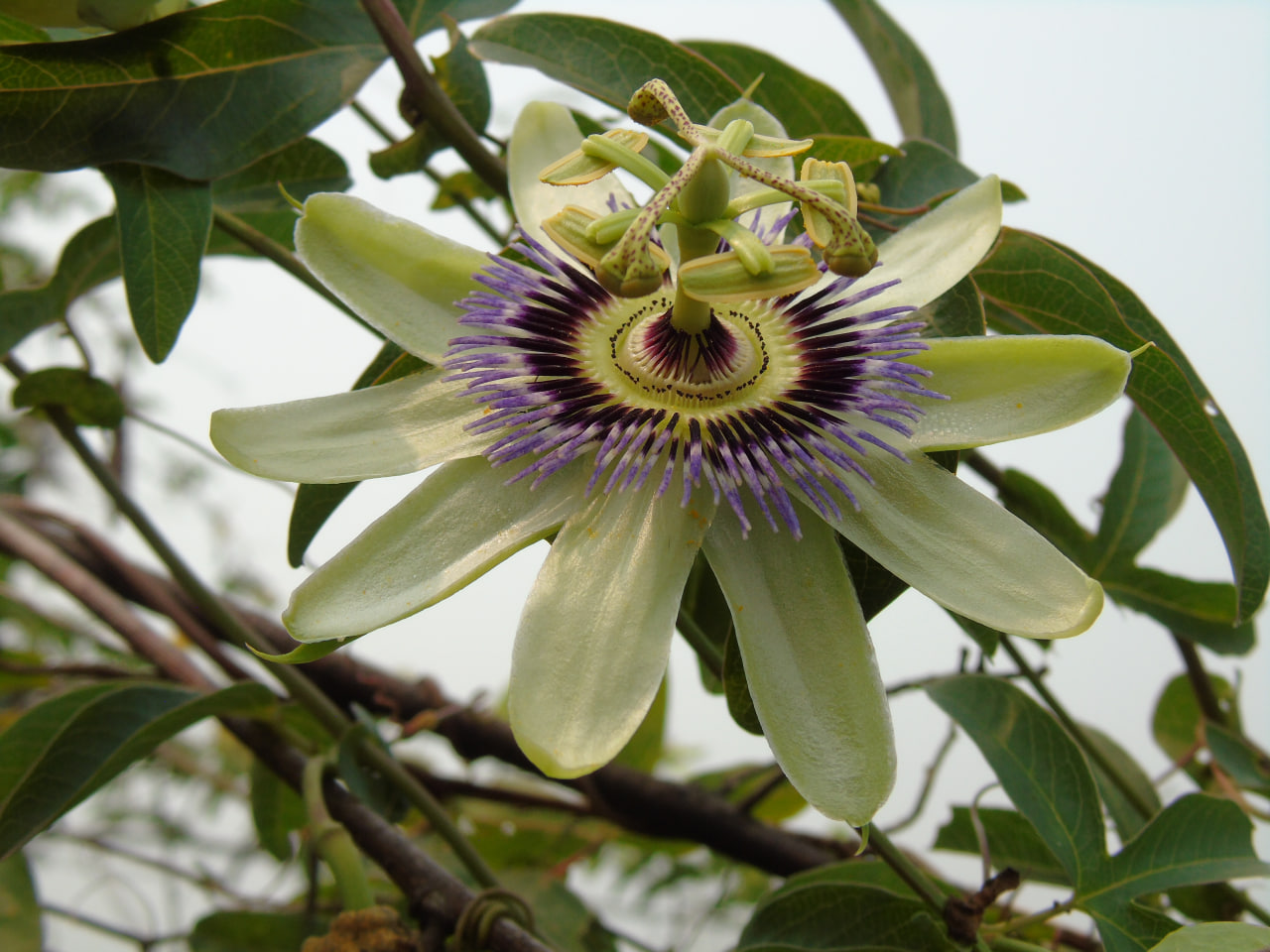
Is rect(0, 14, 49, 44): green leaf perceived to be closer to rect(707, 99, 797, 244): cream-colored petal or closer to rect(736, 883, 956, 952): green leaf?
rect(707, 99, 797, 244): cream-colored petal

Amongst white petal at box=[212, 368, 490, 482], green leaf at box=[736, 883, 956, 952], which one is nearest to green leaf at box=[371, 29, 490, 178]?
white petal at box=[212, 368, 490, 482]

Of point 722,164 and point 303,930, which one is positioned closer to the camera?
point 722,164

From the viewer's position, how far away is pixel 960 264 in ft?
2.83

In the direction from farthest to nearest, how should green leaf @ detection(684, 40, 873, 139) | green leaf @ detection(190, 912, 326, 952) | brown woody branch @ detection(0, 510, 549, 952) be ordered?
green leaf @ detection(190, 912, 326, 952) < green leaf @ detection(684, 40, 873, 139) < brown woody branch @ detection(0, 510, 549, 952)

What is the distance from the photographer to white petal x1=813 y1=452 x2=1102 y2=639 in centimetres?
74

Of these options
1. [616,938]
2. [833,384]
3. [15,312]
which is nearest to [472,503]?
[833,384]

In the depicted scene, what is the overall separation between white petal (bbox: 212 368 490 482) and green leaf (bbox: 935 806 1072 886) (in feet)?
2.56

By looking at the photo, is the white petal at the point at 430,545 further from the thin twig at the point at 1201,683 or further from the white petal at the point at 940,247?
the thin twig at the point at 1201,683

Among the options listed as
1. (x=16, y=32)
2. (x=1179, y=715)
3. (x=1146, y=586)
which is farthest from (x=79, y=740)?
(x=1179, y=715)

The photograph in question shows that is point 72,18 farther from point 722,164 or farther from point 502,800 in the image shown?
point 502,800

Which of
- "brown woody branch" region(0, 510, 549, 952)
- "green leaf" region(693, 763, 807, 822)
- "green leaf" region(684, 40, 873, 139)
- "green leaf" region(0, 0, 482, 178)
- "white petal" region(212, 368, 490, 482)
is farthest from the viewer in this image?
"green leaf" region(693, 763, 807, 822)

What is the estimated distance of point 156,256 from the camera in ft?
3.12

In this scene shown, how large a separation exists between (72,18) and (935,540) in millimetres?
888

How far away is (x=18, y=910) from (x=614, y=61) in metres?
1.14
